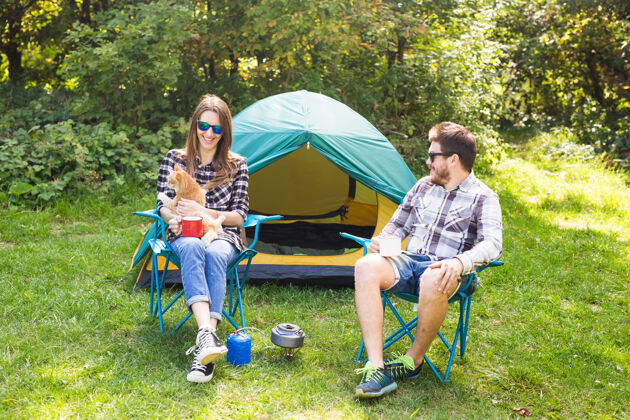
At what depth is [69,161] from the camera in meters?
5.24

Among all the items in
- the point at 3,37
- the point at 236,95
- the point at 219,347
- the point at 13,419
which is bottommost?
the point at 13,419

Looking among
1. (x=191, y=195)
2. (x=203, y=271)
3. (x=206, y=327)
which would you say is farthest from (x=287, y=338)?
(x=191, y=195)

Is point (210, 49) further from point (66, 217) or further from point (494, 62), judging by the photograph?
point (494, 62)

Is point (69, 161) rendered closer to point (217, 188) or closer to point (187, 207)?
point (217, 188)

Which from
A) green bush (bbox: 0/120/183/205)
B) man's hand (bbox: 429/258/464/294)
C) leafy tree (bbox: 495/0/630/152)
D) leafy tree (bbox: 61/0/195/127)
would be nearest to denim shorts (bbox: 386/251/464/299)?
man's hand (bbox: 429/258/464/294)

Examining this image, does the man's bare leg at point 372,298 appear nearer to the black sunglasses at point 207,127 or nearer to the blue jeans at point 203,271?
the blue jeans at point 203,271

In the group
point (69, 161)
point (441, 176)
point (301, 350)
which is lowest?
point (301, 350)

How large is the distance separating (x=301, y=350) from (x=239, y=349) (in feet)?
1.20

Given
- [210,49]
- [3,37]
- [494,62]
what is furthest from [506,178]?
[3,37]

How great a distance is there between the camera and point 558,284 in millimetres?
3715

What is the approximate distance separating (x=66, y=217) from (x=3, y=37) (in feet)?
12.7

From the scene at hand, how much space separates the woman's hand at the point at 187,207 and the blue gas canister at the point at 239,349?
2.04 ft

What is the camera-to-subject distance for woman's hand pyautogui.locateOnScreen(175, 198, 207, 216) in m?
2.68

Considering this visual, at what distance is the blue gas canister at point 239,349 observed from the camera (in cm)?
247
